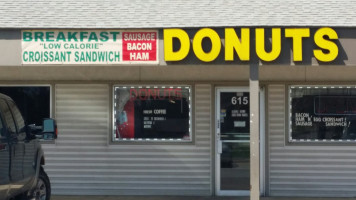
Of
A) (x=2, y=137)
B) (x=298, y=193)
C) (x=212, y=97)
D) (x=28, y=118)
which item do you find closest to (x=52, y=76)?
(x=28, y=118)

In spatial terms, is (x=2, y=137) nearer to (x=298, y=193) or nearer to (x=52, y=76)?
(x=52, y=76)

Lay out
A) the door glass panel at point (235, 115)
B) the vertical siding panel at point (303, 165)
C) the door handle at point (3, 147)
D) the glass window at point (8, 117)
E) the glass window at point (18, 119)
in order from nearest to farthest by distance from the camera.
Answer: the door handle at point (3, 147) → the glass window at point (8, 117) → the glass window at point (18, 119) → the vertical siding panel at point (303, 165) → the door glass panel at point (235, 115)

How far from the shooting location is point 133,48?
332 inches

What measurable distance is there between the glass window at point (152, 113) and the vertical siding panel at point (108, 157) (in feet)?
0.57

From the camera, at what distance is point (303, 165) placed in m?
10.9

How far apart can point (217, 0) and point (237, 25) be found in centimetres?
213

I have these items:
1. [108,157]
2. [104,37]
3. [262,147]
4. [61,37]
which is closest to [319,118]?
[262,147]

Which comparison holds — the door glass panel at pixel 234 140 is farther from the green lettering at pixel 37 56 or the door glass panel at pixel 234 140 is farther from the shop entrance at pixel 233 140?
the green lettering at pixel 37 56

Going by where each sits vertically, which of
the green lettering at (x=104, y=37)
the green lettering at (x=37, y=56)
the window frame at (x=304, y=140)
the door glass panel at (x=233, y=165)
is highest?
the green lettering at (x=104, y=37)

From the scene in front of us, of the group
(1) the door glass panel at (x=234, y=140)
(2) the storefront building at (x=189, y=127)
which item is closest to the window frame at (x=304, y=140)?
(2) the storefront building at (x=189, y=127)

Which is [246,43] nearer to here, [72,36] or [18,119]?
[72,36]

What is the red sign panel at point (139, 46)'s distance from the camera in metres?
8.39

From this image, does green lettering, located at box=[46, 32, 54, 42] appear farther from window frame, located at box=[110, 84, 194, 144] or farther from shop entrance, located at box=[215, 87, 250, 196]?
shop entrance, located at box=[215, 87, 250, 196]

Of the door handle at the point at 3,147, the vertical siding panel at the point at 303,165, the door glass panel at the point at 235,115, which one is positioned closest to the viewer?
the door handle at the point at 3,147
